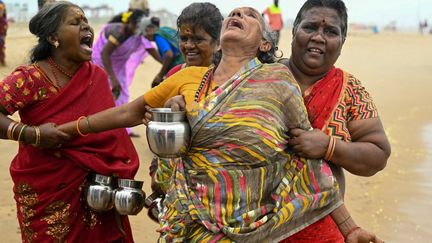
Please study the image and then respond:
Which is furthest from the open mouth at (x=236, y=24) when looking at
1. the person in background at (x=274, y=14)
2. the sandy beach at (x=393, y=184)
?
the person in background at (x=274, y=14)

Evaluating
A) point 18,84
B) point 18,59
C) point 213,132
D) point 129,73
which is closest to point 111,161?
point 18,84

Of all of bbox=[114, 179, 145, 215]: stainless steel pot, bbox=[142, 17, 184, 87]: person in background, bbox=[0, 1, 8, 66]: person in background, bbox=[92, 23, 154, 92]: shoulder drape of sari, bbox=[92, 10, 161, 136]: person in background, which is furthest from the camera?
bbox=[0, 1, 8, 66]: person in background

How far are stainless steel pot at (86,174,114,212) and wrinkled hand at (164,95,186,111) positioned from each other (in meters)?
0.91

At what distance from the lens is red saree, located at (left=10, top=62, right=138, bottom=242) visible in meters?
2.99

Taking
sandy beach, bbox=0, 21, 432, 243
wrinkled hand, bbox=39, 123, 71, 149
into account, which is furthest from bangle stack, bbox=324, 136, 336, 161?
sandy beach, bbox=0, 21, 432, 243

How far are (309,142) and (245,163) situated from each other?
0.87ft

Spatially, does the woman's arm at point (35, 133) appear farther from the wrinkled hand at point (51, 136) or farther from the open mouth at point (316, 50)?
the open mouth at point (316, 50)

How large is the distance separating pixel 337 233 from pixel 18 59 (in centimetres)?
1438

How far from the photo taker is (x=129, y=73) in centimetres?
752

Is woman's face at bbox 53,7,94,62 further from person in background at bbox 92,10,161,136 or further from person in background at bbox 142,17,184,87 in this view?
person in background at bbox 92,10,161,136

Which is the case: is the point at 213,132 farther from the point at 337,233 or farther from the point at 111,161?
the point at 111,161

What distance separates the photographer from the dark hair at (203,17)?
3.31m

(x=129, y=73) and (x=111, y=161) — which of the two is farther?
(x=129, y=73)

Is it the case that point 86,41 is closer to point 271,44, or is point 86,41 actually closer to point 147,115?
point 147,115
